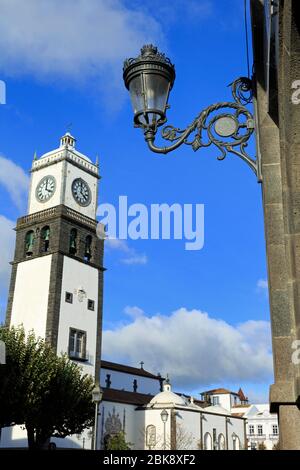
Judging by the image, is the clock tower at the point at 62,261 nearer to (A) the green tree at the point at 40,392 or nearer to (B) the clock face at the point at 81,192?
(B) the clock face at the point at 81,192

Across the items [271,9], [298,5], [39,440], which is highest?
[271,9]

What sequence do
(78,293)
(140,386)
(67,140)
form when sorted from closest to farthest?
(78,293) < (67,140) < (140,386)

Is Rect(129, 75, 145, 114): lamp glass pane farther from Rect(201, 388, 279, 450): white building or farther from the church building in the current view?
Rect(201, 388, 279, 450): white building

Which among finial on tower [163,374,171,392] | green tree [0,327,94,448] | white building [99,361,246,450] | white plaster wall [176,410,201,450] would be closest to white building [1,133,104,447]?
green tree [0,327,94,448]

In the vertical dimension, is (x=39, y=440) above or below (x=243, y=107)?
below

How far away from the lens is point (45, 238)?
131ft

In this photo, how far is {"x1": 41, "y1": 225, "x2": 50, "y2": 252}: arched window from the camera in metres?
39.7

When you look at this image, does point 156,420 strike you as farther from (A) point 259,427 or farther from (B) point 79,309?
(A) point 259,427

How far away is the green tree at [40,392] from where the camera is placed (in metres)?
25.2

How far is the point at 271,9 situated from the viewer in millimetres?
3533

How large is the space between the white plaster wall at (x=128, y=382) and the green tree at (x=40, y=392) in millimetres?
23370
